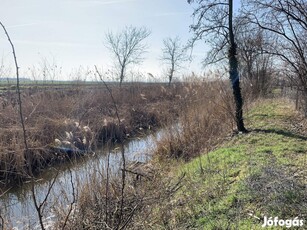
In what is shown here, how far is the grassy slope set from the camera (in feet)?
9.68

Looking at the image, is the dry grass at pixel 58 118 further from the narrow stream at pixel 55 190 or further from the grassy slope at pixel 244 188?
the grassy slope at pixel 244 188

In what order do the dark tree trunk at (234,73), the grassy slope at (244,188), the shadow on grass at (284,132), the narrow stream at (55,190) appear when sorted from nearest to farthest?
1. the grassy slope at (244,188)
2. the narrow stream at (55,190)
3. the shadow on grass at (284,132)
4. the dark tree trunk at (234,73)

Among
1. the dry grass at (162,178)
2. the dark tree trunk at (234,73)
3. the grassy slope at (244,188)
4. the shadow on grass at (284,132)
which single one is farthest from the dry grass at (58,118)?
the shadow on grass at (284,132)

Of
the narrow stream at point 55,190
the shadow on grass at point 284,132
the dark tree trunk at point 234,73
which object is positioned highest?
the dark tree trunk at point 234,73

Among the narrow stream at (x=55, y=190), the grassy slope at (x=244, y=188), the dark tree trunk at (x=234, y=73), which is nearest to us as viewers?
the grassy slope at (x=244, y=188)

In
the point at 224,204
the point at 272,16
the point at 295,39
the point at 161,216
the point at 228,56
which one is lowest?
the point at 161,216

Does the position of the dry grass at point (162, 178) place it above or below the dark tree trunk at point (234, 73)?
below

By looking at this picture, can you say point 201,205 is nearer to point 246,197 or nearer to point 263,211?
point 246,197

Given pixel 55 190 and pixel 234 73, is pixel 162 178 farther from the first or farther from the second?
pixel 234 73

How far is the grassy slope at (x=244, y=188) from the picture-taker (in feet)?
9.68

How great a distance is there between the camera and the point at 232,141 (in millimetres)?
6605

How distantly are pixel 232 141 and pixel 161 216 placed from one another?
146 inches

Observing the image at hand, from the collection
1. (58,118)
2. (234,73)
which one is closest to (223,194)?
(234,73)

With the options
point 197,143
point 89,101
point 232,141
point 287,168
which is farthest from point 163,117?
point 89,101
